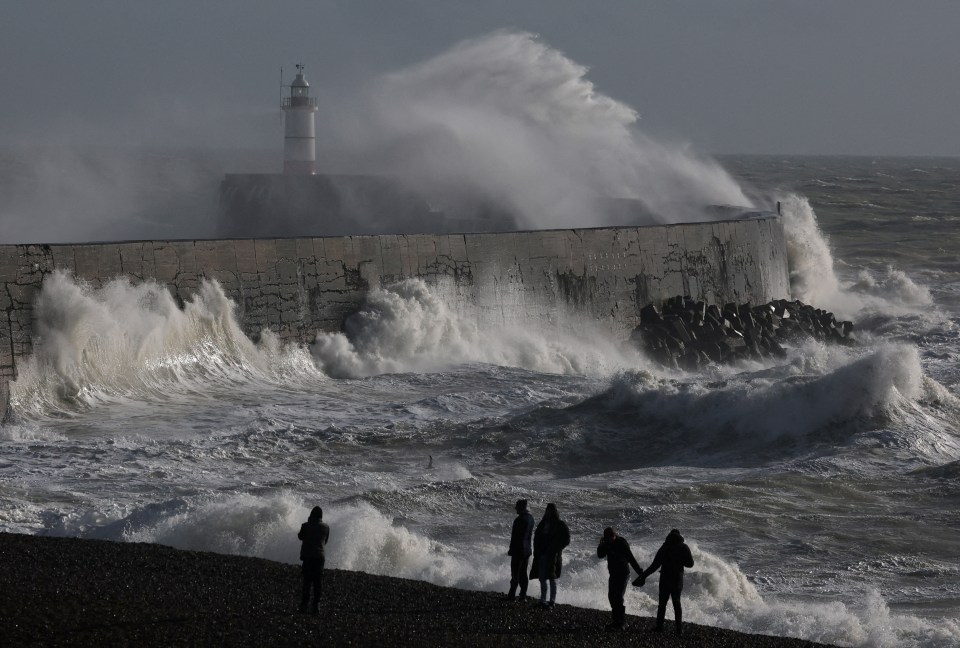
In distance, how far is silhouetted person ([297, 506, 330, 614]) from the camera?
271 inches

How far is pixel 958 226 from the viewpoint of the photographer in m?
51.9

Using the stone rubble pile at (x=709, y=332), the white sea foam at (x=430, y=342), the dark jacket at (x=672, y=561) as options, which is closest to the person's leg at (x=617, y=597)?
the dark jacket at (x=672, y=561)

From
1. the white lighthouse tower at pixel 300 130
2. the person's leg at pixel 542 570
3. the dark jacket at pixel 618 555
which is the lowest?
the person's leg at pixel 542 570

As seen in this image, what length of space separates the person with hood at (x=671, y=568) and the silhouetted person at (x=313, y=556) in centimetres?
173

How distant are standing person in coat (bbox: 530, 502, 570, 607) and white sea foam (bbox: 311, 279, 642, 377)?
9.85 metres

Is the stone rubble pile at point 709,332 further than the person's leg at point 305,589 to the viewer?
Yes

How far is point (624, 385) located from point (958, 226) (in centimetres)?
4076

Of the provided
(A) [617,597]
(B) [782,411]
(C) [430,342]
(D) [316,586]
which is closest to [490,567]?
(A) [617,597]

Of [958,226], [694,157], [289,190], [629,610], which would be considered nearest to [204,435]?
[629,610]

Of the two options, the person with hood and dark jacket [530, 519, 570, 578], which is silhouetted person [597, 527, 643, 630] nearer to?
the person with hood

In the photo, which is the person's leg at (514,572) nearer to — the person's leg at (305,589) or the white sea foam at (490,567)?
the white sea foam at (490,567)

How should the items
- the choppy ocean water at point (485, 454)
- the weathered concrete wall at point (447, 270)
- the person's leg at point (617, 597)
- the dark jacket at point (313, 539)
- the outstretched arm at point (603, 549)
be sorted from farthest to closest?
the weathered concrete wall at point (447, 270), the choppy ocean water at point (485, 454), the person's leg at point (617, 597), the outstretched arm at point (603, 549), the dark jacket at point (313, 539)

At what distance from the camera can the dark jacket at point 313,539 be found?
6.87 metres

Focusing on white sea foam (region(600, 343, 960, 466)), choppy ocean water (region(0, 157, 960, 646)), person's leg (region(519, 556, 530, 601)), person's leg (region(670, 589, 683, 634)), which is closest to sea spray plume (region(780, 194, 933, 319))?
choppy ocean water (region(0, 157, 960, 646))
